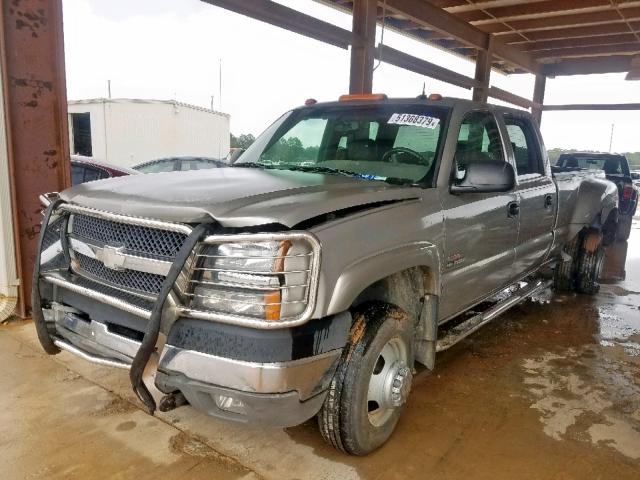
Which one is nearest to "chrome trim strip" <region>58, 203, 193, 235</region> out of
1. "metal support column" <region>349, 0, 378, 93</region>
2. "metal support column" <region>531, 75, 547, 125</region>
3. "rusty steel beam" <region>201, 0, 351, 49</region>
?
"rusty steel beam" <region>201, 0, 351, 49</region>

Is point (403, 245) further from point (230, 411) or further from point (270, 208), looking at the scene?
point (230, 411)

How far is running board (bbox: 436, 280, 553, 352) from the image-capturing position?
10.2 ft

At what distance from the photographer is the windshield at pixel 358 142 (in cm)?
306

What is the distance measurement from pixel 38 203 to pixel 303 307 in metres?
3.20

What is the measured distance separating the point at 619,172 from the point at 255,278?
10000 millimetres

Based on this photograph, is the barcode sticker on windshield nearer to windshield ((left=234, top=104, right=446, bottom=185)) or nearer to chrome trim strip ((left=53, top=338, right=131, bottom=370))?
windshield ((left=234, top=104, right=446, bottom=185))

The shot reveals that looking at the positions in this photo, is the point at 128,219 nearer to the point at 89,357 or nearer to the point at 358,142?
the point at 89,357

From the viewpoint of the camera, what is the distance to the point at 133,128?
20000 millimetres

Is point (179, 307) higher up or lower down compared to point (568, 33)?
lower down

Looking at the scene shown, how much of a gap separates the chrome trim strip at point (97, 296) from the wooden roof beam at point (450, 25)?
19.6ft

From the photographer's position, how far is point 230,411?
1.98m

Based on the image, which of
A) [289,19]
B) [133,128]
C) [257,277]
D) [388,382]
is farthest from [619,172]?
[133,128]

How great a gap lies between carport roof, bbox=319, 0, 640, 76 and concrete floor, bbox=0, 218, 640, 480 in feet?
15.8

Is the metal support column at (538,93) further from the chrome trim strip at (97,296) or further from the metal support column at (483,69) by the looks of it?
the chrome trim strip at (97,296)
